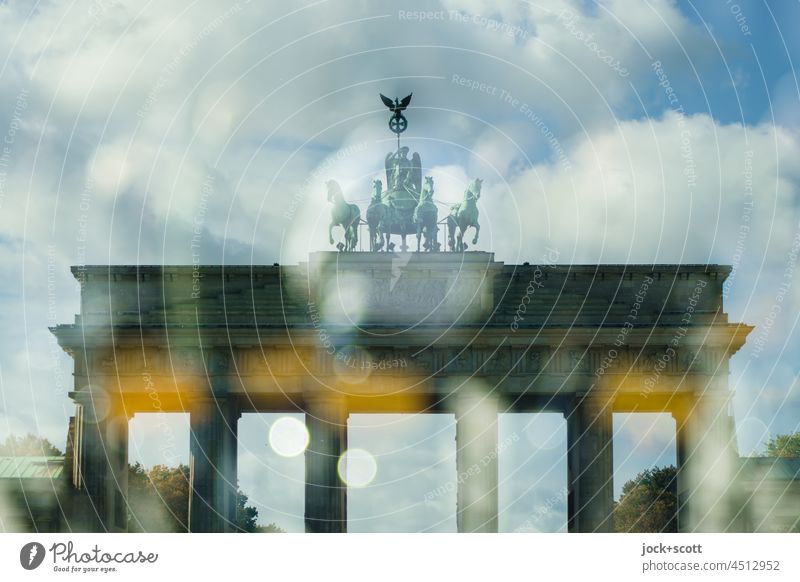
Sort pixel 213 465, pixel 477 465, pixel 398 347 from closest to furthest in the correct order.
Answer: pixel 477 465 < pixel 213 465 < pixel 398 347

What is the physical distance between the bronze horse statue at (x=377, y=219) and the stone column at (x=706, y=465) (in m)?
13.7

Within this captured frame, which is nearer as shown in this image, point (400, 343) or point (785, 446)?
point (400, 343)

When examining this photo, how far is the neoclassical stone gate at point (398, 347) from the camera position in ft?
190

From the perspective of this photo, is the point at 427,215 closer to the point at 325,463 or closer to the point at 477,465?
the point at 477,465

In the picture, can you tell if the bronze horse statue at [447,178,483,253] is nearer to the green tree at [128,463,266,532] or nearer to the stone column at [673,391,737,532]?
the stone column at [673,391,737,532]

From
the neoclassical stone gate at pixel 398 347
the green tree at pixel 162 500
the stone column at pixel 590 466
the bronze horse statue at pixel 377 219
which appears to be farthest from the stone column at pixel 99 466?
the stone column at pixel 590 466

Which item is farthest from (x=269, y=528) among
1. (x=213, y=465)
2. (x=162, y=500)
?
(x=213, y=465)

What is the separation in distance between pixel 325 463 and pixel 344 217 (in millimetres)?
9468

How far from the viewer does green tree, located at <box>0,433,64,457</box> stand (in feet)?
273

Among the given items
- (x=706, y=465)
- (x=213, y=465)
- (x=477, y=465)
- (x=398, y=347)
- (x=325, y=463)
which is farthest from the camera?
(x=398, y=347)

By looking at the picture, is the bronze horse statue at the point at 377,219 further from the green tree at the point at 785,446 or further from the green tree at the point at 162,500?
the green tree at the point at 785,446

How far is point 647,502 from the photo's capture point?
309 feet
